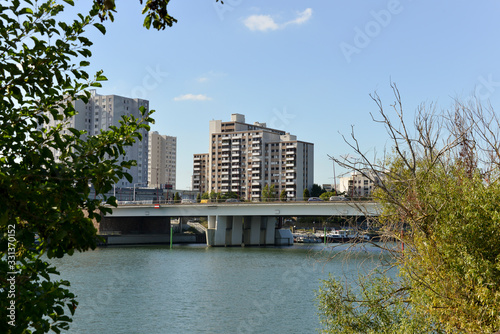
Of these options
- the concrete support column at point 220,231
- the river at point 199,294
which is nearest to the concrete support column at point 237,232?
the concrete support column at point 220,231

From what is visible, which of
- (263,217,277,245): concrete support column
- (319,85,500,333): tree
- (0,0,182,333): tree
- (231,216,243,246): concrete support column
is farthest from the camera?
(263,217,277,245): concrete support column

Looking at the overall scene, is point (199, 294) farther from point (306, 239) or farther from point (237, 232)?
point (306, 239)

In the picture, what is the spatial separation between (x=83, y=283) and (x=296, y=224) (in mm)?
99944

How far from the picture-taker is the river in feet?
79.3

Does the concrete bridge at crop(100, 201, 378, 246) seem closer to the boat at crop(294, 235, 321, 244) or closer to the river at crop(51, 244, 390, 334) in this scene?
the boat at crop(294, 235, 321, 244)

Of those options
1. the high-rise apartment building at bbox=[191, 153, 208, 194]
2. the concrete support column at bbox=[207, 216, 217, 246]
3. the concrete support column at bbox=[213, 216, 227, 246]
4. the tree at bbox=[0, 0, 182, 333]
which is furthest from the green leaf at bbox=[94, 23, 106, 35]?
the high-rise apartment building at bbox=[191, 153, 208, 194]

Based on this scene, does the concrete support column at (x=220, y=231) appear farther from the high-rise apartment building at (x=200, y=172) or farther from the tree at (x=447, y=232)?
the high-rise apartment building at (x=200, y=172)

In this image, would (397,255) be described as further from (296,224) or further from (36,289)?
(296,224)

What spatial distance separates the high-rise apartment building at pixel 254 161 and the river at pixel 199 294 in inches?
3750

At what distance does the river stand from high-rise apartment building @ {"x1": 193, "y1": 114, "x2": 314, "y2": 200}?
95.2m

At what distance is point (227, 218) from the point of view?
81.1m

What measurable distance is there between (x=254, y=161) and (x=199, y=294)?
120731mm

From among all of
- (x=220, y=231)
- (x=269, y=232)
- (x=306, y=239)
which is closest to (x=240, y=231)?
(x=220, y=231)

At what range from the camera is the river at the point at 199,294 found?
24156mm
